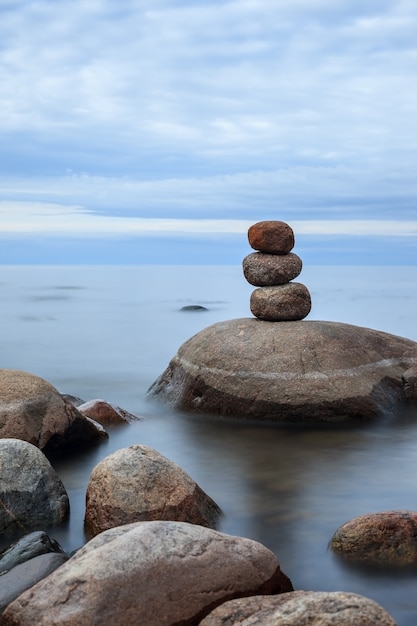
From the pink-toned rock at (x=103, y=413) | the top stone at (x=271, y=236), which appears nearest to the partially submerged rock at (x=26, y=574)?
the pink-toned rock at (x=103, y=413)

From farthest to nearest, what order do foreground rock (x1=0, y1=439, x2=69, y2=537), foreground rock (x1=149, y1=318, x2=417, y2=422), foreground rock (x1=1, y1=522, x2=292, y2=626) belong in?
foreground rock (x1=149, y1=318, x2=417, y2=422)
foreground rock (x1=0, y1=439, x2=69, y2=537)
foreground rock (x1=1, y1=522, x2=292, y2=626)

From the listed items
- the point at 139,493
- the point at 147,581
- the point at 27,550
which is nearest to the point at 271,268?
the point at 139,493

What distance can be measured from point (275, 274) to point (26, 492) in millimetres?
8310

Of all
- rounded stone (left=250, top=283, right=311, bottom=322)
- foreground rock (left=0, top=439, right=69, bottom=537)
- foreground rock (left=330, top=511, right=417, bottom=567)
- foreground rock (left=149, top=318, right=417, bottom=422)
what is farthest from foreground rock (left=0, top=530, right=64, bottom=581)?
rounded stone (left=250, top=283, right=311, bottom=322)

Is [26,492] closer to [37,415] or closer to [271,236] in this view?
[37,415]

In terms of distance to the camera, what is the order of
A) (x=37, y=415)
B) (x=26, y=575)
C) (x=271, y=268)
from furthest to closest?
(x=271, y=268) → (x=37, y=415) → (x=26, y=575)

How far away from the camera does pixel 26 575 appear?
21.6 feet

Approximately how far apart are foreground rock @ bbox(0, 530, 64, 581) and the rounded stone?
29.5 feet

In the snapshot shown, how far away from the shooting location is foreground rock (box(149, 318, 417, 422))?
46.2ft

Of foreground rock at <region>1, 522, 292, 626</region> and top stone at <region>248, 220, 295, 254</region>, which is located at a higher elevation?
top stone at <region>248, 220, 295, 254</region>

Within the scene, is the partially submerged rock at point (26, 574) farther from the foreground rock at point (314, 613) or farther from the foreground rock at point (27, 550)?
the foreground rock at point (314, 613)

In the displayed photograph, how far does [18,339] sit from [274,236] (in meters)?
19.2

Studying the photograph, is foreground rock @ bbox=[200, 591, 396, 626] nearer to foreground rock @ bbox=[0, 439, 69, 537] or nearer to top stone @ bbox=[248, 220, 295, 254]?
foreground rock @ bbox=[0, 439, 69, 537]

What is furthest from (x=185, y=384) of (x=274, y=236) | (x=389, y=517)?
(x=389, y=517)
